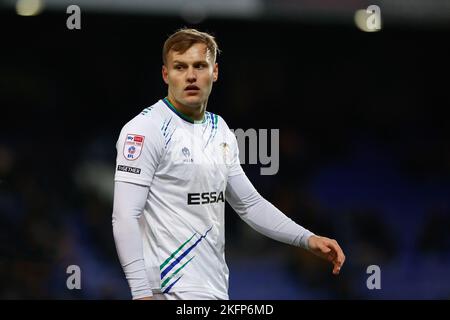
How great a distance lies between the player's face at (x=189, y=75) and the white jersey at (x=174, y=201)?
0.10 metres

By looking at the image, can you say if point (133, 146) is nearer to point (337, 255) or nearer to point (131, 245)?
point (131, 245)

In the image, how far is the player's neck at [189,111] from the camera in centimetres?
387

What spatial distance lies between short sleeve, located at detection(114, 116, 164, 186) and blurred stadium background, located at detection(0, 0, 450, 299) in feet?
8.10

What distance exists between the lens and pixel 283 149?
667 centimetres

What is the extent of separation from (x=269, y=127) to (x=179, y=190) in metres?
2.82

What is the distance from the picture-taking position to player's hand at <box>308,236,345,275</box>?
379 cm

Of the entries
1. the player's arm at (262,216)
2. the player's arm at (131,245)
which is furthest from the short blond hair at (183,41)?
the player's arm at (131,245)

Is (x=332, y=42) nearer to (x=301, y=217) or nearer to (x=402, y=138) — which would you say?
(x=402, y=138)

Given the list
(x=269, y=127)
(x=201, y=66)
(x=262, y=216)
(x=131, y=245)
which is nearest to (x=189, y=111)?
(x=201, y=66)

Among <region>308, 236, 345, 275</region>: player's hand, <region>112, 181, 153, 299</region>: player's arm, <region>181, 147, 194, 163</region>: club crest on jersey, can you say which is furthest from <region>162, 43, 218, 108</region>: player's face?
<region>308, 236, 345, 275</region>: player's hand

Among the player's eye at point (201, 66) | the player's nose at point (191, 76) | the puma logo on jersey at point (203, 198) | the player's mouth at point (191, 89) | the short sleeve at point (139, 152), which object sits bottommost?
the puma logo on jersey at point (203, 198)

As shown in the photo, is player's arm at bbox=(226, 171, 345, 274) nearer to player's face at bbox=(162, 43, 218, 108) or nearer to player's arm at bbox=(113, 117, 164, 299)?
player's face at bbox=(162, 43, 218, 108)

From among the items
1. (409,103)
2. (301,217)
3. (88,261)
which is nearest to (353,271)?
(301,217)

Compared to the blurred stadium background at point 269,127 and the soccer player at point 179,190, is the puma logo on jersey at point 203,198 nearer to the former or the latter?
the soccer player at point 179,190
